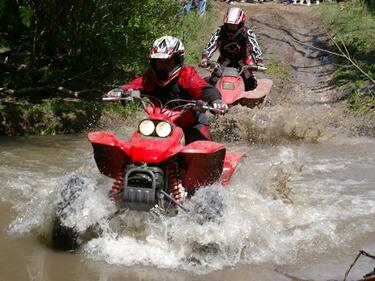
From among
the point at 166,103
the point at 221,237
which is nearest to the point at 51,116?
the point at 166,103

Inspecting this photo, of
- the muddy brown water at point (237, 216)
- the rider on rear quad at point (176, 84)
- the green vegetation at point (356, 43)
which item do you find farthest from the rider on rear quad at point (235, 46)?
the rider on rear quad at point (176, 84)

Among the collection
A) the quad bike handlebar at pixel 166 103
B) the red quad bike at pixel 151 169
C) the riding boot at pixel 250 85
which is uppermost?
the quad bike handlebar at pixel 166 103

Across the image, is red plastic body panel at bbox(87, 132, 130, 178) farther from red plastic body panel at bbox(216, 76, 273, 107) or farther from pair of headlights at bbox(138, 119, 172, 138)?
red plastic body panel at bbox(216, 76, 273, 107)

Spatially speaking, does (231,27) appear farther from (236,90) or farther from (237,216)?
(237,216)

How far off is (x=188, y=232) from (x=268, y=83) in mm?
5704

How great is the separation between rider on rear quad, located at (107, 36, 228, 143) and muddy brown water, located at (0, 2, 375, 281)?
0.81 metres

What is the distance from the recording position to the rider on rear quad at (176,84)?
6.05m

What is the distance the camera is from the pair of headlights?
18.1 ft

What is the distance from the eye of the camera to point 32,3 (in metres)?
11.1

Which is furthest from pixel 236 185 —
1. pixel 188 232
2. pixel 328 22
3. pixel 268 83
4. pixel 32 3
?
pixel 328 22

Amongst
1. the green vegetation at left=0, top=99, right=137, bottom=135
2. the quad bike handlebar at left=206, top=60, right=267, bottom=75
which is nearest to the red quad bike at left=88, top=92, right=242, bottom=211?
the quad bike handlebar at left=206, top=60, right=267, bottom=75

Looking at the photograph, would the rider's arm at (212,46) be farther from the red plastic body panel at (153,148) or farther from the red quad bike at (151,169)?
the red plastic body panel at (153,148)

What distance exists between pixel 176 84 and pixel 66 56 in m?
6.42

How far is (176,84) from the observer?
6402 mm
